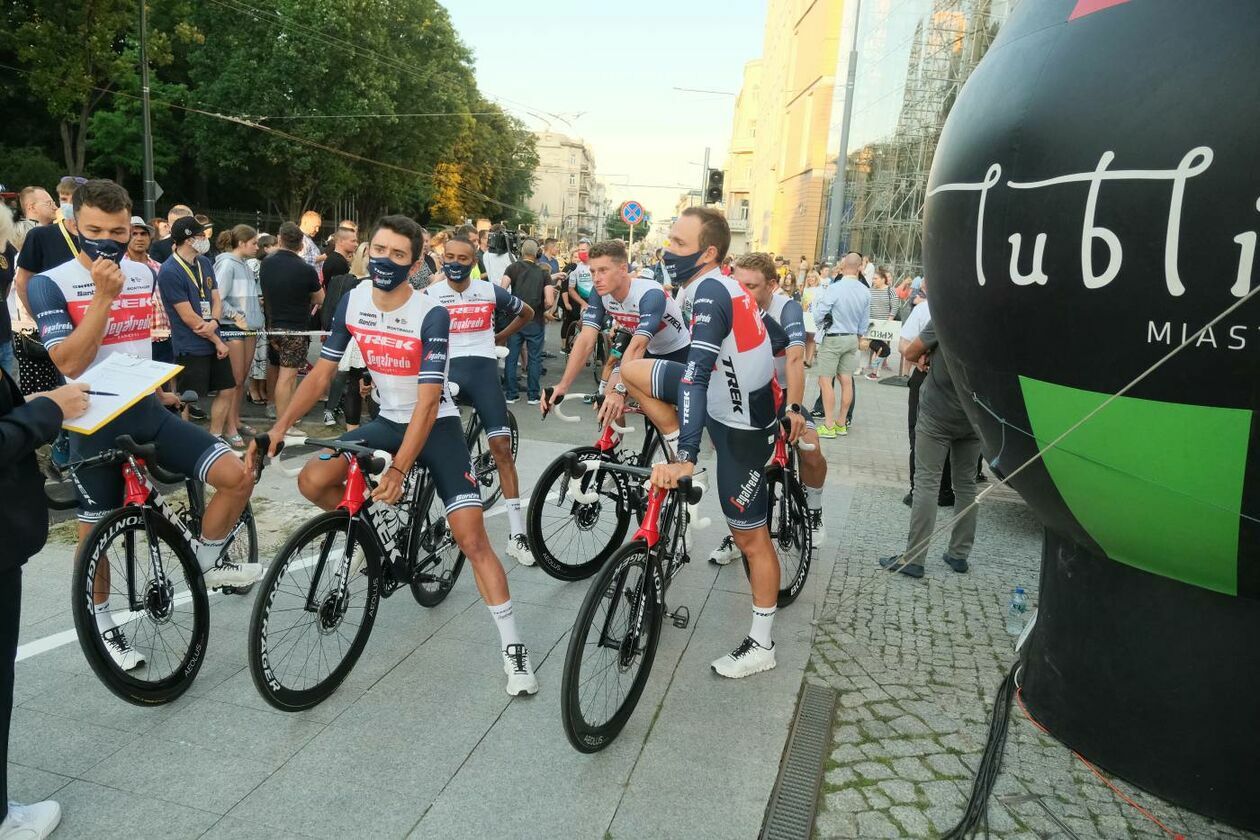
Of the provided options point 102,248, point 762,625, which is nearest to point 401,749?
point 762,625

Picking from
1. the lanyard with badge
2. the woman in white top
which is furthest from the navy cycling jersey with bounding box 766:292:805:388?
the woman in white top

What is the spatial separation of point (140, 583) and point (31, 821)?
130 centimetres

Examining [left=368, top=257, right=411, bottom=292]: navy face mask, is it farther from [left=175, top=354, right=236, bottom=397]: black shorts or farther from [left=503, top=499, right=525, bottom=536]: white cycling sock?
[left=175, top=354, right=236, bottom=397]: black shorts

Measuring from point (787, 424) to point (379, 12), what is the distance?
Answer: 41.9 m

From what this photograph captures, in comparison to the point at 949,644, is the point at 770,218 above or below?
above

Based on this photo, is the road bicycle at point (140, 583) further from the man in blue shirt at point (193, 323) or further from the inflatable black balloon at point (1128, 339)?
the man in blue shirt at point (193, 323)

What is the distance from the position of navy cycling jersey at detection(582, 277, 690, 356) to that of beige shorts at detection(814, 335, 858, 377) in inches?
176

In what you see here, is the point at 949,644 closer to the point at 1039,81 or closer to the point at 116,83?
the point at 1039,81

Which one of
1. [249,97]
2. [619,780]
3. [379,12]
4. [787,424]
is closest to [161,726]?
[619,780]

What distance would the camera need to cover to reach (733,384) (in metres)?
4.28

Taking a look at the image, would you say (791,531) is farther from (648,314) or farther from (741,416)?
(648,314)

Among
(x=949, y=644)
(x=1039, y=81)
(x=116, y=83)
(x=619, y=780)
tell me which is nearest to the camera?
(x=1039, y=81)

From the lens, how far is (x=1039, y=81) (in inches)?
106

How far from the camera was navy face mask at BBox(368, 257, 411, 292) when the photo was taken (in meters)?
4.02
